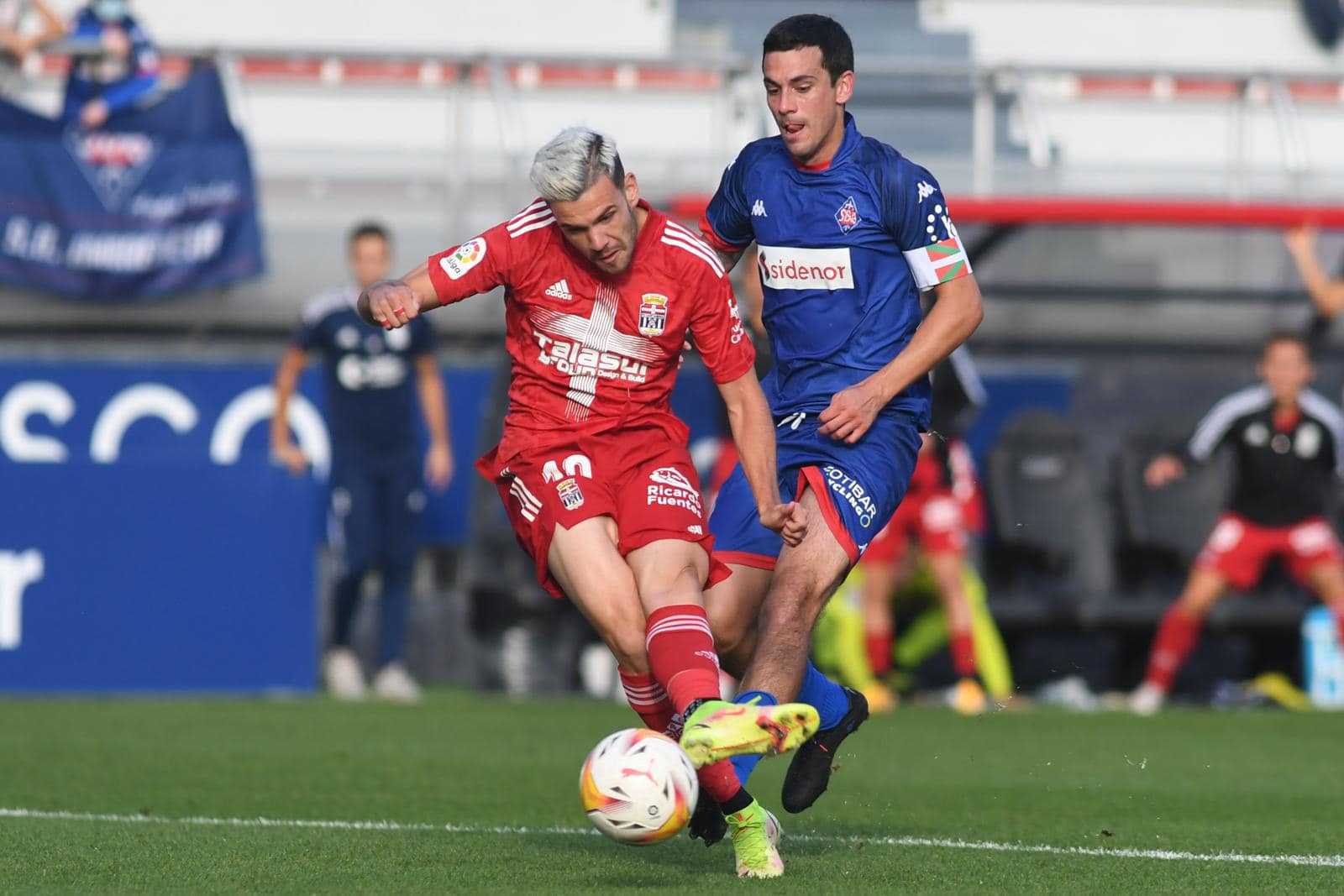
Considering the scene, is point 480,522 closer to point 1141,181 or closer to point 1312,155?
point 1141,181

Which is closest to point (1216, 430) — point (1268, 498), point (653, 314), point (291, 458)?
point (1268, 498)

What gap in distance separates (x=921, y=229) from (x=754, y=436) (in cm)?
79

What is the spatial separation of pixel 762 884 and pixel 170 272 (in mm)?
8649

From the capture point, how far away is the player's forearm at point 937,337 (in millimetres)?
5680

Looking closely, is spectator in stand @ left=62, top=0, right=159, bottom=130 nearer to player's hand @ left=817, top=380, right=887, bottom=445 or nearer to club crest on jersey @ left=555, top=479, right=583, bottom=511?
club crest on jersey @ left=555, top=479, right=583, bottom=511

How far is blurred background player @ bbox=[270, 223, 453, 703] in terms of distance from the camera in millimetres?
11227

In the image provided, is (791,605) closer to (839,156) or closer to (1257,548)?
(839,156)

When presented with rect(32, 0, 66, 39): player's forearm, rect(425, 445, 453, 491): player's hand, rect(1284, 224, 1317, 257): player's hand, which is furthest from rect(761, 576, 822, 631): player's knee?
rect(32, 0, 66, 39): player's forearm

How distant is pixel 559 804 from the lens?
22.4 ft

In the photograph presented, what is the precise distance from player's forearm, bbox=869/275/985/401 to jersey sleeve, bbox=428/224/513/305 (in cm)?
104

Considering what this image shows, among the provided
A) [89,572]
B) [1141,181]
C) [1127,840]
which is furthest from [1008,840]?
[1141,181]

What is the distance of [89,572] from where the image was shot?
10992 millimetres

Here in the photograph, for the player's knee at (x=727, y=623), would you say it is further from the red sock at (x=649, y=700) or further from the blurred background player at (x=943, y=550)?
the blurred background player at (x=943, y=550)

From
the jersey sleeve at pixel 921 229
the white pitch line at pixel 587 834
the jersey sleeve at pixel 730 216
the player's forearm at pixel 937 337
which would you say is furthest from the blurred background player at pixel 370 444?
the player's forearm at pixel 937 337
